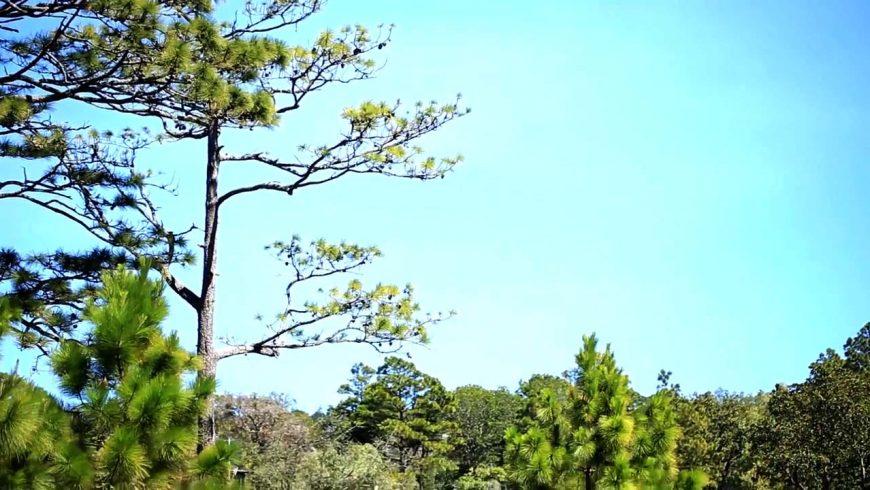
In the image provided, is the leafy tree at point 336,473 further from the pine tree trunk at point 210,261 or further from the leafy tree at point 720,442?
the pine tree trunk at point 210,261

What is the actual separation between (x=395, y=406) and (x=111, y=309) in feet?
101

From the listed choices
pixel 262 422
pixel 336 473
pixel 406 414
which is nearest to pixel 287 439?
pixel 262 422

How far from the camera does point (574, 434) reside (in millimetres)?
9922

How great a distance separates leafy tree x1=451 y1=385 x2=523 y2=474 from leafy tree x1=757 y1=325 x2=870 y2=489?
58.5ft

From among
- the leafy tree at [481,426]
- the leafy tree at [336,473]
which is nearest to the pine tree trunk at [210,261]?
the leafy tree at [336,473]

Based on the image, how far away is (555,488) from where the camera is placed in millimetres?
9945

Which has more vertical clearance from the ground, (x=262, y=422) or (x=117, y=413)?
(x=262, y=422)

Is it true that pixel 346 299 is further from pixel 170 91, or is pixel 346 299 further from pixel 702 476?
pixel 702 476

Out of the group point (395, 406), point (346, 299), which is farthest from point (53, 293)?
point (395, 406)

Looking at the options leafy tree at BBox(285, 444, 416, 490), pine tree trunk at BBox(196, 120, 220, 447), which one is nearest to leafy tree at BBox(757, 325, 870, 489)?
leafy tree at BBox(285, 444, 416, 490)

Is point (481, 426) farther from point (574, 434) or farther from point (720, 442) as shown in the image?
point (574, 434)

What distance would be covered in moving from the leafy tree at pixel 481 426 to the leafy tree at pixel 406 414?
Answer: 1.99 m

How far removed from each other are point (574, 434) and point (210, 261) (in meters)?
4.51

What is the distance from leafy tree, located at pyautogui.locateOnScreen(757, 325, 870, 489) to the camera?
2017 centimetres
